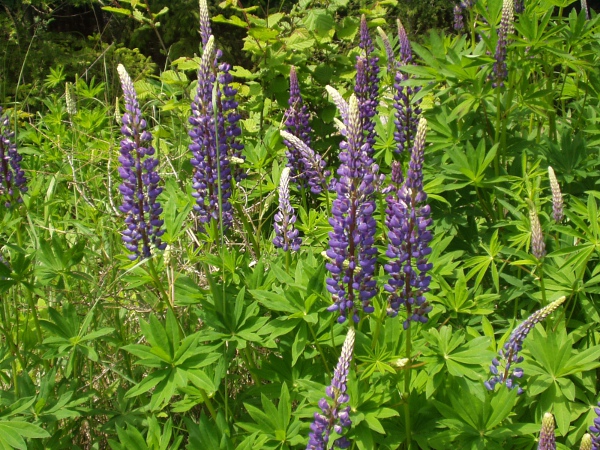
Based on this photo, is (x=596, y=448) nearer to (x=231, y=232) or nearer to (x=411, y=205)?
(x=411, y=205)

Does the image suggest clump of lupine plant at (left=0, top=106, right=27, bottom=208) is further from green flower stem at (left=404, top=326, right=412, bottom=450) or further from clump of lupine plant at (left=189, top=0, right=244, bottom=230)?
green flower stem at (left=404, top=326, right=412, bottom=450)

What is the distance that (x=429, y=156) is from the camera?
11.5 ft

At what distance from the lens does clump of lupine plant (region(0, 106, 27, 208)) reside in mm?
2807

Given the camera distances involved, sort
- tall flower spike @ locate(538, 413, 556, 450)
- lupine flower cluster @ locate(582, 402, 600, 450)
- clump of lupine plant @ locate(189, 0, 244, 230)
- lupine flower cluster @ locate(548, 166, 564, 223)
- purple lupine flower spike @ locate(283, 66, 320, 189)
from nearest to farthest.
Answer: tall flower spike @ locate(538, 413, 556, 450), lupine flower cluster @ locate(582, 402, 600, 450), lupine flower cluster @ locate(548, 166, 564, 223), clump of lupine plant @ locate(189, 0, 244, 230), purple lupine flower spike @ locate(283, 66, 320, 189)

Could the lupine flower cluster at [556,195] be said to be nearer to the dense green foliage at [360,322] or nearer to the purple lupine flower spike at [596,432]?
the dense green foliage at [360,322]

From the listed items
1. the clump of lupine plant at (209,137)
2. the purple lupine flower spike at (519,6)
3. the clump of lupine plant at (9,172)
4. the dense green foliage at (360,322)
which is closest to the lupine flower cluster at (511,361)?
the dense green foliage at (360,322)

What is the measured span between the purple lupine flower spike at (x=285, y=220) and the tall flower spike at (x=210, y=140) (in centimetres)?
25

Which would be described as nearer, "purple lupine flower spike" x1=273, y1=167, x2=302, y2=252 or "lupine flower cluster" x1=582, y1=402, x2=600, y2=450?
"lupine flower cluster" x1=582, y1=402, x2=600, y2=450

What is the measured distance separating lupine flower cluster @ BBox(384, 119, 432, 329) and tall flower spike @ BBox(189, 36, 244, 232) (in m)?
0.87

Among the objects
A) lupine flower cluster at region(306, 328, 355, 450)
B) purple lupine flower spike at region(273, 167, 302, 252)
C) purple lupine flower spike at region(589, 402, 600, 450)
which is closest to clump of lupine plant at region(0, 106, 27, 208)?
purple lupine flower spike at region(273, 167, 302, 252)

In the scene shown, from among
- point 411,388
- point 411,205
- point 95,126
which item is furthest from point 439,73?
point 95,126

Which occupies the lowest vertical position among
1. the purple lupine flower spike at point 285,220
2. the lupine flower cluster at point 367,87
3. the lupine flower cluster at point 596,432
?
the lupine flower cluster at point 596,432

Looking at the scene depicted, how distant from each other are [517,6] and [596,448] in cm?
249

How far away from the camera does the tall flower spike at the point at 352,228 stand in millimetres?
2010
